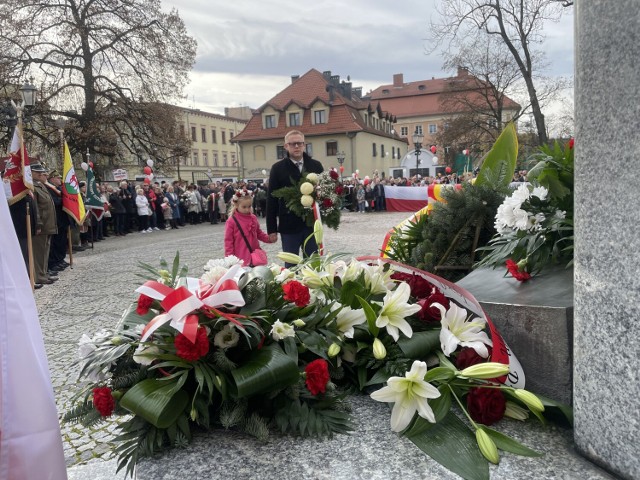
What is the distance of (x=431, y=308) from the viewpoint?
2.08 metres

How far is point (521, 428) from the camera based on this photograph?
1.73 meters

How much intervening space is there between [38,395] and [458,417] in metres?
1.28

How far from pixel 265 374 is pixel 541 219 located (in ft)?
4.64

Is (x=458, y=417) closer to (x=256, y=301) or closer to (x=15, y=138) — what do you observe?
(x=256, y=301)

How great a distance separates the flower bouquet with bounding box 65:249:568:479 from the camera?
159 cm

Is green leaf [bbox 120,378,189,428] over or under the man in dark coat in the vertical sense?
under

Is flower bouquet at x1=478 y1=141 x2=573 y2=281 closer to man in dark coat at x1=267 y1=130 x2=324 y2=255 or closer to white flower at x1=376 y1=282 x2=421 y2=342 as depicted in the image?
white flower at x1=376 y1=282 x2=421 y2=342

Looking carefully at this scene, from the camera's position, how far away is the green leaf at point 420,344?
1.92m

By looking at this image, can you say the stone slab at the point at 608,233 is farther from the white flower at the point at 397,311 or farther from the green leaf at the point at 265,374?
the green leaf at the point at 265,374

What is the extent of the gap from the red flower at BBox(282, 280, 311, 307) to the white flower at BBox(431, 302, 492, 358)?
48 cm

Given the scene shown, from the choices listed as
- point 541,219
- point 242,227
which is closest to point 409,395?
point 541,219

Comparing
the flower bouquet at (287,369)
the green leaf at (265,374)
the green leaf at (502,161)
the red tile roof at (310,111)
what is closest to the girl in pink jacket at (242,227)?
the green leaf at (502,161)

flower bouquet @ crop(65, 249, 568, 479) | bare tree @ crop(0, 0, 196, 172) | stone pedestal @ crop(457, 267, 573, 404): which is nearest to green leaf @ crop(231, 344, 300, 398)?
flower bouquet @ crop(65, 249, 568, 479)

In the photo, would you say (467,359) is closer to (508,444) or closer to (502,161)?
(508,444)
